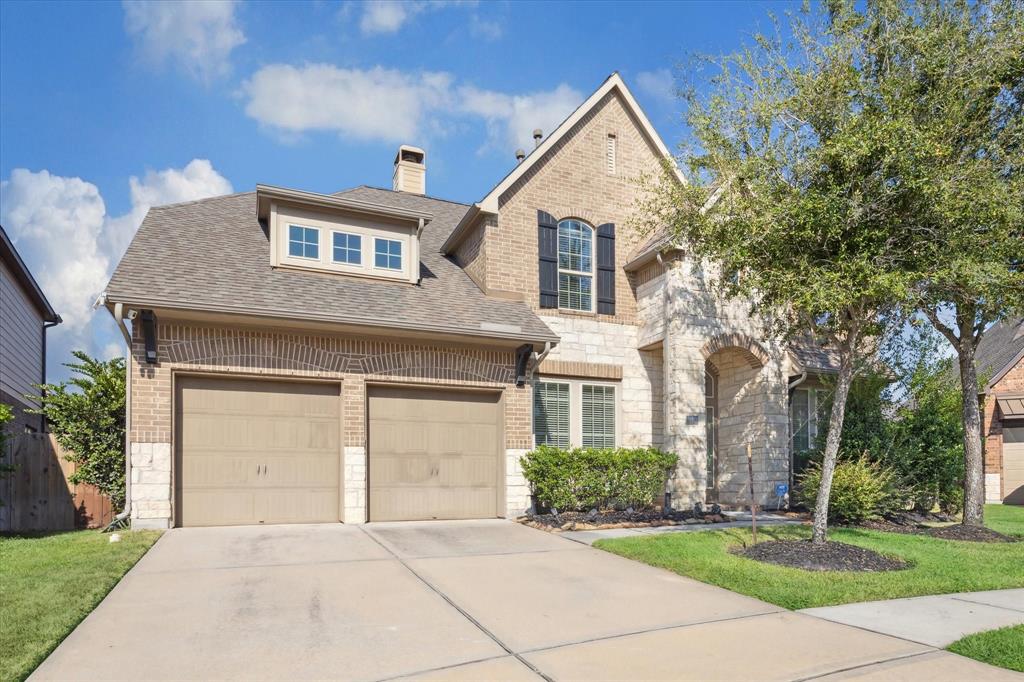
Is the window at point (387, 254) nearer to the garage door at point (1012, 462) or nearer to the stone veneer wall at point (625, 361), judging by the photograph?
the stone veneer wall at point (625, 361)

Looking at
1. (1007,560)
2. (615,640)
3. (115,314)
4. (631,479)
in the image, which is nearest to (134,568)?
(115,314)

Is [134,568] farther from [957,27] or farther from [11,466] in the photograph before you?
[957,27]

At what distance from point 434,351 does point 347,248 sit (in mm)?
2617

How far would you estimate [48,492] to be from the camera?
37.7 ft

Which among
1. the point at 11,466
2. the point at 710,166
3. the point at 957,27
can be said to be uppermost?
the point at 957,27

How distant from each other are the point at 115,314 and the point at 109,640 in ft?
18.9

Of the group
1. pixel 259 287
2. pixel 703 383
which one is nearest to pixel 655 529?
pixel 703 383

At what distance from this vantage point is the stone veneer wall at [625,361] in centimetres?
1429

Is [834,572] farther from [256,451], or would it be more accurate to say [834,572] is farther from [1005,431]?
[1005,431]

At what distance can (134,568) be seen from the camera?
25.6 feet

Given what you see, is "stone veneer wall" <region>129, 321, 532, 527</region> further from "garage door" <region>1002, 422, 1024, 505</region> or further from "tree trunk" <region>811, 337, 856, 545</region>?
"garage door" <region>1002, 422, 1024, 505</region>

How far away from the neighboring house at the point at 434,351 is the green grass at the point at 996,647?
8.07m

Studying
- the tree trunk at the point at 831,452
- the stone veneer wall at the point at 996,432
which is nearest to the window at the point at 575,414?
the tree trunk at the point at 831,452

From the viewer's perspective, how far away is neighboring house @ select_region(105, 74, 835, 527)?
10.8m
